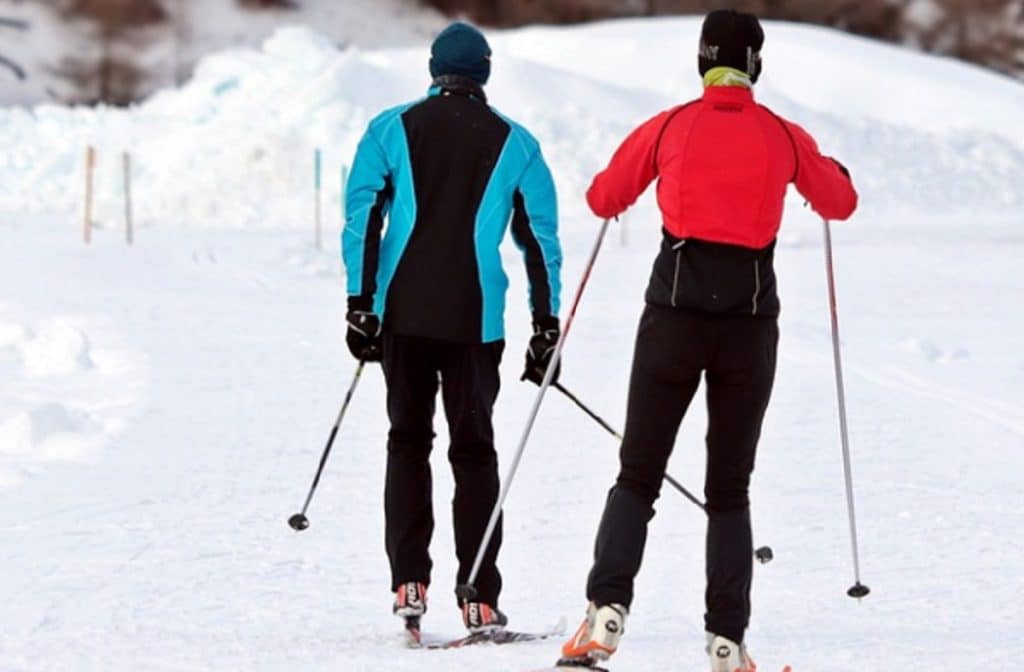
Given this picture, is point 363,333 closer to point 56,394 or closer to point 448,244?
point 448,244

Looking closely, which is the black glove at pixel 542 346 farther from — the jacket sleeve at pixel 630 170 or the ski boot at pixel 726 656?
the ski boot at pixel 726 656

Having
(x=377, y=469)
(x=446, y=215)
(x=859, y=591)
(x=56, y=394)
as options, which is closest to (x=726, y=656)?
(x=859, y=591)

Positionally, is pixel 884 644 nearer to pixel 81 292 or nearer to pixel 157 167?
pixel 81 292

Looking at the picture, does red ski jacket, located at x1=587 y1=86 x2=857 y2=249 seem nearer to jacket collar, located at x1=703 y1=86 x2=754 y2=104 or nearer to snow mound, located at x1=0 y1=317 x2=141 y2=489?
jacket collar, located at x1=703 y1=86 x2=754 y2=104

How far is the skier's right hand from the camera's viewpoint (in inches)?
178

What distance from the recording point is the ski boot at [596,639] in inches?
153

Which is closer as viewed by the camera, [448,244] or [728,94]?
[728,94]

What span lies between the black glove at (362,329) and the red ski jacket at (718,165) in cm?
80

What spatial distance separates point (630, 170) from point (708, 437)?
1.93 ft

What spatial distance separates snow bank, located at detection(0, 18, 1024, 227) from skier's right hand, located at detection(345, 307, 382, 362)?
961 inches

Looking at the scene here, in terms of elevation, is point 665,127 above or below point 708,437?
above

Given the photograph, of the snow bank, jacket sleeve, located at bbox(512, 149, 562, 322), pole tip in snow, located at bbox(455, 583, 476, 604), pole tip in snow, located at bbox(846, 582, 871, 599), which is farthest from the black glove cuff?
the snow bank

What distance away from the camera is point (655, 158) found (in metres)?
3.95

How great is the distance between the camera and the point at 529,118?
34125mm
